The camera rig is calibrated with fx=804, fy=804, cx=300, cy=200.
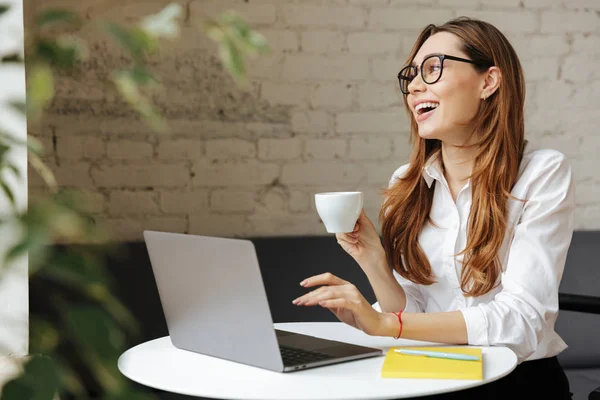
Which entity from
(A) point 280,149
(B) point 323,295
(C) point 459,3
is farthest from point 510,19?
(B) point 323,295

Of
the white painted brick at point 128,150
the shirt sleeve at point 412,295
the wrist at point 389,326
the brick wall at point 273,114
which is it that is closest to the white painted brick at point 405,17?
the brick wall at point 273,114

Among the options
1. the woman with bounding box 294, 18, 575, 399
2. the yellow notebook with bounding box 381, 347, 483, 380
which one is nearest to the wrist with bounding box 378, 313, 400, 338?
the yellow notebook with bounding box 381, 347, 483, 380

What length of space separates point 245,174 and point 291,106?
261mm

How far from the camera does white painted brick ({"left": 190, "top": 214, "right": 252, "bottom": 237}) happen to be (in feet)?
8.17

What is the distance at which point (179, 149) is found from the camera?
8.11ft

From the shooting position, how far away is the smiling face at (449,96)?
172 cm

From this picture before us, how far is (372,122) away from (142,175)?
2.49ft

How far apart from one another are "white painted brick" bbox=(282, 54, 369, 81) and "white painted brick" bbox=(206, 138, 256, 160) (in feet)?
0.81

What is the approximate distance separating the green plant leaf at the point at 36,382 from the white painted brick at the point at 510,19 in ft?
8.63

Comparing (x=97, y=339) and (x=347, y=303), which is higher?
(x=97, y=339)

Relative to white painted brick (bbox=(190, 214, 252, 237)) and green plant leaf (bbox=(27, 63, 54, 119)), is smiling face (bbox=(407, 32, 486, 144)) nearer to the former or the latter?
white painted brick (bbox=(190, 214, 252, 237))

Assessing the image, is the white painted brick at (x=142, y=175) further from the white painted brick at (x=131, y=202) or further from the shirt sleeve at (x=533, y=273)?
the shirt sleeve at (x=533, y=273)

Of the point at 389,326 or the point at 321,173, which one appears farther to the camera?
the point at 321,173

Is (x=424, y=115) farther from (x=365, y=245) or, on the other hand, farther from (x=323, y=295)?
(x=323, y=295)
